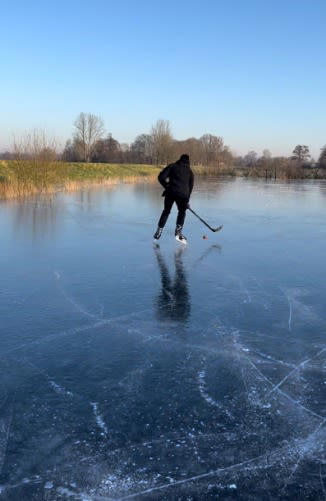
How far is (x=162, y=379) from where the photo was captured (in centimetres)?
287

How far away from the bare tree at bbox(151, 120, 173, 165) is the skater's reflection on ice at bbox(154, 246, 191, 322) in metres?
54.6

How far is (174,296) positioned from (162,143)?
5731 centimetres

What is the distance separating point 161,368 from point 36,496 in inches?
52.0

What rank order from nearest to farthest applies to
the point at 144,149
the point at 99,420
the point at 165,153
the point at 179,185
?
the point at 99,420
the point at 179,185
the point at 165,153
the point at 144,149

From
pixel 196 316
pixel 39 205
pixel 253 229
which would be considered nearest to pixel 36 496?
pixel 196 316

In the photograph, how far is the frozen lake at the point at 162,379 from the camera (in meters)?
2.00

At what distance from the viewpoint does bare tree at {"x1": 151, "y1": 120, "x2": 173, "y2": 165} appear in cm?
5931

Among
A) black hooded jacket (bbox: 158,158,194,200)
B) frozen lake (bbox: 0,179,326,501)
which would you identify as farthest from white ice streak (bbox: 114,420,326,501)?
black hooded jacket (bbox: 158,158,194,200)

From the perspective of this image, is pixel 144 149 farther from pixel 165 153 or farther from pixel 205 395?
pixel 205 395

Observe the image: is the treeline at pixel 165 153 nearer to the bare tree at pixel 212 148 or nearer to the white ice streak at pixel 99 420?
the bare tree at pixel 212 148

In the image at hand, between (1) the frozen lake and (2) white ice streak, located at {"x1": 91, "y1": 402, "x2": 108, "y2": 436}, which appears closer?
(1) the frozen lake

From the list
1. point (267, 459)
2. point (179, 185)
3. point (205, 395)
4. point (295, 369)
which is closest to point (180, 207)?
point (179, 185)

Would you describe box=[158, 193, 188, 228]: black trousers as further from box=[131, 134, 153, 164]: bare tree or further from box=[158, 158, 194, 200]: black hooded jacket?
box=[131, 134, 153, 164]: bare tree

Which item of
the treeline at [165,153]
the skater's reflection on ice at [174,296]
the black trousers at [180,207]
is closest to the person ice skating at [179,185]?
the black trousers at [180,207]
